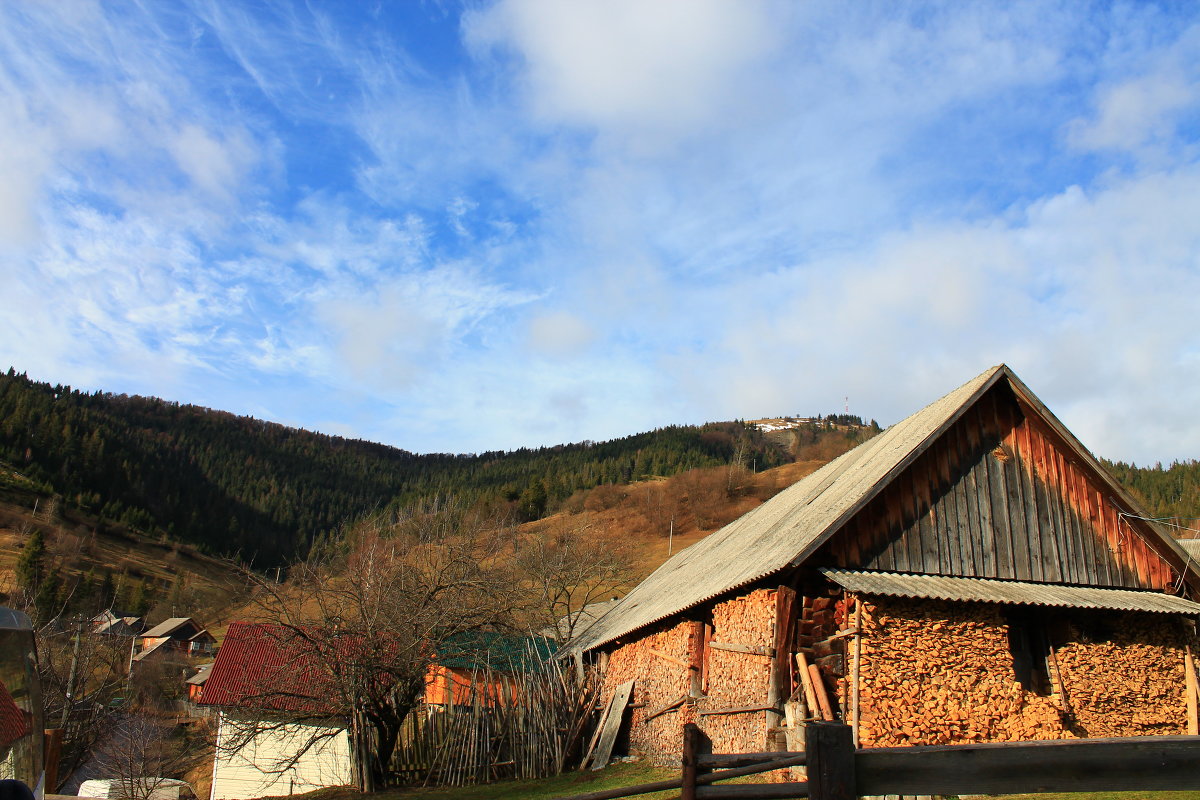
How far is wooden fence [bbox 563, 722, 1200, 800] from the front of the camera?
341 cm

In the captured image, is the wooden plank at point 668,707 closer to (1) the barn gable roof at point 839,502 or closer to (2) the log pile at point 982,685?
(1) the barn gable roof at point 839,502

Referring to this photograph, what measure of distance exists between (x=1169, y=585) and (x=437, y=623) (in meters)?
15.1

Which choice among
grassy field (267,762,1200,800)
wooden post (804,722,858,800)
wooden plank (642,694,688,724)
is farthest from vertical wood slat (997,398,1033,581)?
wooden post (804,722,858,800)

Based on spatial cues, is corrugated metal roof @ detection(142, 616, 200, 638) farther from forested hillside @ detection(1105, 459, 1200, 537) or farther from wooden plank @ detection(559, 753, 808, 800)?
forested hillside @ detection(1105, 459, 1200, 537)

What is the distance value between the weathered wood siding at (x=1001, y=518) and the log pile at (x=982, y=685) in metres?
0.98

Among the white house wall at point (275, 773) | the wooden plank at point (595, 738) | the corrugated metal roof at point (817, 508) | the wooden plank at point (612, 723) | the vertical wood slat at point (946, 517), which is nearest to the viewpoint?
the corrugated metal roof at point (817, 508)

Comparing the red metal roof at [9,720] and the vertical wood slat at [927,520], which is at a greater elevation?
the vertical wood slat at [927,520]

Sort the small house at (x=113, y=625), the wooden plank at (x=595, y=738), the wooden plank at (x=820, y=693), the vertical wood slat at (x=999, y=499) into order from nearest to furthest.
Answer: the wooden plank at (x=820, y=693) < the vertical wood slat at (x=999, y=499) < the wooden plank at (x=595, y=738) < the small house at (x=113, y=625)

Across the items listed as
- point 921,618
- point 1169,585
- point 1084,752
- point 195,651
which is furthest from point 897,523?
point 195,651

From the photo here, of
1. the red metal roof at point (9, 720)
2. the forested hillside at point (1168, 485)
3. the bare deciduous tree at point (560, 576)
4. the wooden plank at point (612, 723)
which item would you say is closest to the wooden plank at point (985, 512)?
the wooden plank at point (612, 723)

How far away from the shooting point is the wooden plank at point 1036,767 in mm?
3404

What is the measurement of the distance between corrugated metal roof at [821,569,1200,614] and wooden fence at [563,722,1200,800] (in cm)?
722

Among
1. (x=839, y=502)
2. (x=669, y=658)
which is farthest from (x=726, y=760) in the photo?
(x=669, y=658)

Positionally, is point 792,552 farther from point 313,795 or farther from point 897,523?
point 313,795
